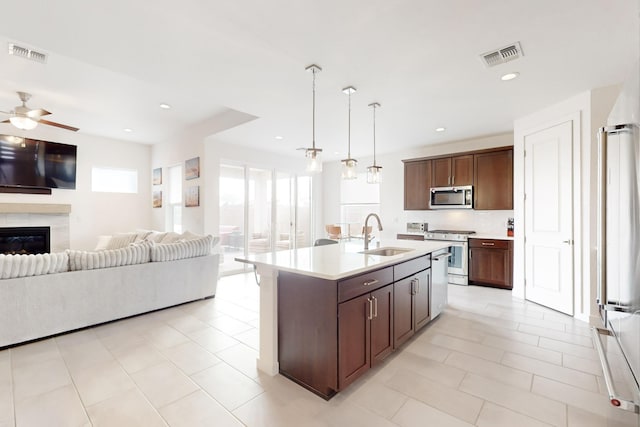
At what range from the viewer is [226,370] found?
7.61 ft

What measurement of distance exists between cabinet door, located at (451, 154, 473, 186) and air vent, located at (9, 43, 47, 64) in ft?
19.5

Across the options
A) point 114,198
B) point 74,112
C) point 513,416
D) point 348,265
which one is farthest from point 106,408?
point 114,198

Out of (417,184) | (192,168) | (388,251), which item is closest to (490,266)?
(417,184)

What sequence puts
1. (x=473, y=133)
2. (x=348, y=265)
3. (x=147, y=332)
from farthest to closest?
(x=473, y=133), (x=147, y=332), (x=348, y=265)

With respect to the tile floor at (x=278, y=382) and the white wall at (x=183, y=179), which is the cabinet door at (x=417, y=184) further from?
A: the white wall at (x=183, y=179)

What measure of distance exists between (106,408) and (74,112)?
4885 mm

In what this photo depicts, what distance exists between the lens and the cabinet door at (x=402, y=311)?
2.50 metres

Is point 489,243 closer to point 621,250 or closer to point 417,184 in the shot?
point 417,184

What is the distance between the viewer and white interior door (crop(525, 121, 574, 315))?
3561 millimetres

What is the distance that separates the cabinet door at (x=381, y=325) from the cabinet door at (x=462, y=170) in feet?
11.9

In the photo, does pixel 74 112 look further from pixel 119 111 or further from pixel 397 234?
pixel 397 234

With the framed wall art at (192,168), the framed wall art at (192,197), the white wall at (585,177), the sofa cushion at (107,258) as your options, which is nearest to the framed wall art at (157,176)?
the framed wall art at (192,168)

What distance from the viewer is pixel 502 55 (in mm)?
2480

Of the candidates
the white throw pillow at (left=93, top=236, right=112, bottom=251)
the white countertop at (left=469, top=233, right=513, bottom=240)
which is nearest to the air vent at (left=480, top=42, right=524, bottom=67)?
the white countertop at (left=469, top=233, right=513, bottom=240)
